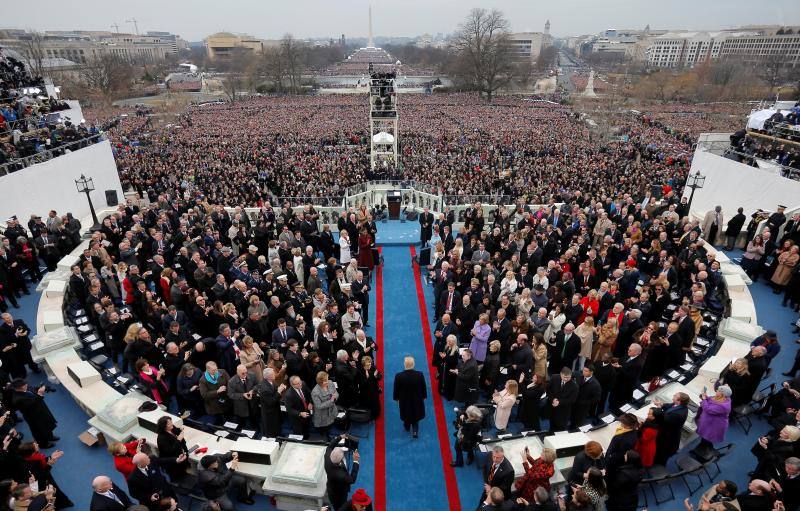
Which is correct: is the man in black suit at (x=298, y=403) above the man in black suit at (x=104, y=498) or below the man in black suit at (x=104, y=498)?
below

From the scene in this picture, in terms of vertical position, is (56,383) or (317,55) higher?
(317,55)

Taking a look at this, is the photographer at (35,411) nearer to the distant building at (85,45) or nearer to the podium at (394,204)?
the podium at (394,204)

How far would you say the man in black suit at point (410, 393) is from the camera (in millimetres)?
6094

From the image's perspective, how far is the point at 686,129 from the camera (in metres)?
36.9

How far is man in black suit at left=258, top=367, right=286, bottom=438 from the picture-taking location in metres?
5.78

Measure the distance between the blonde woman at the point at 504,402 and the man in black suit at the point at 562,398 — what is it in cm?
57

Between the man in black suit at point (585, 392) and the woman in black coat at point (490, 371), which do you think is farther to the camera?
the woman in black coat at point (490, 371)

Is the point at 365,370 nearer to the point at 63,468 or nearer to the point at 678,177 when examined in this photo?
the point at 63,468

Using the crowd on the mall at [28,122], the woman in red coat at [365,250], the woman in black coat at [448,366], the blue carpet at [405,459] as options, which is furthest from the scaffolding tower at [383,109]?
the woman in black coat at [448,366]

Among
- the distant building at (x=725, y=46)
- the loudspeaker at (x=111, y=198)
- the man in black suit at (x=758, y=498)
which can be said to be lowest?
the loudspeaker at (x=111, y=198)

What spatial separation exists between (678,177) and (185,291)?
22.3m

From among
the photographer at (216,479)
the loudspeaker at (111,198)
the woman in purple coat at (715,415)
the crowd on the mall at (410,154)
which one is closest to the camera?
the photographer at (216,479)

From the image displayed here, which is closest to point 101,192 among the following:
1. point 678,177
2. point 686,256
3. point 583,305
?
point 583,305

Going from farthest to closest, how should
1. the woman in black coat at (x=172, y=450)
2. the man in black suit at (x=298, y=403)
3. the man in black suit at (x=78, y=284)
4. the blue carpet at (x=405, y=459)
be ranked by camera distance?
the man in black suit at (x=78, y=284) < the man in black suit at (x=298, y=403) < the blue carpet at (x=405, y=459) < the woman in black coat at (x=172, y=450)
